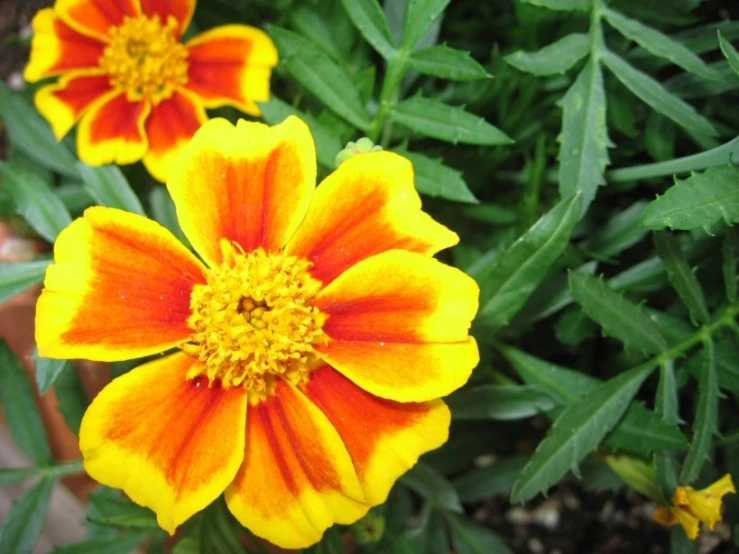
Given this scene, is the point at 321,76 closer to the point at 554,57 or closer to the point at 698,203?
the point at 554,57

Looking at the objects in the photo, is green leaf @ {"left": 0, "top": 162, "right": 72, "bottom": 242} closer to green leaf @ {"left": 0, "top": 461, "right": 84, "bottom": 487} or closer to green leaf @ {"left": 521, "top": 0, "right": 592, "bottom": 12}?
green leaf @ {"left": 0, "top": 461, "right": 84, "bottom": 487}

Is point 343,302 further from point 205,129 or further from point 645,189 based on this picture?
point 645,189

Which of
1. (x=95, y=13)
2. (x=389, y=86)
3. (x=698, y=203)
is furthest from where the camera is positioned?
(x=95, y=13)

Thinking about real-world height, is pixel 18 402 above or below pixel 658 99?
below

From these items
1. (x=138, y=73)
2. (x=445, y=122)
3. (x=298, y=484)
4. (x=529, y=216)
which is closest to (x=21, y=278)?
(x=138, y=73)

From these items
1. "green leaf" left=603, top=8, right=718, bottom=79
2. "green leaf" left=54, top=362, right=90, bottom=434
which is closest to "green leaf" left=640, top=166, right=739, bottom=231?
"green leaf" left=603, top=8, right=718, bottom=79

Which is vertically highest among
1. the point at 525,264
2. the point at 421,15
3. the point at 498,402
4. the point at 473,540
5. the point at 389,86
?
the point at 421,15

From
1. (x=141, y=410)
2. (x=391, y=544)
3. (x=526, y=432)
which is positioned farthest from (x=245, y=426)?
(x=526, y=432)
